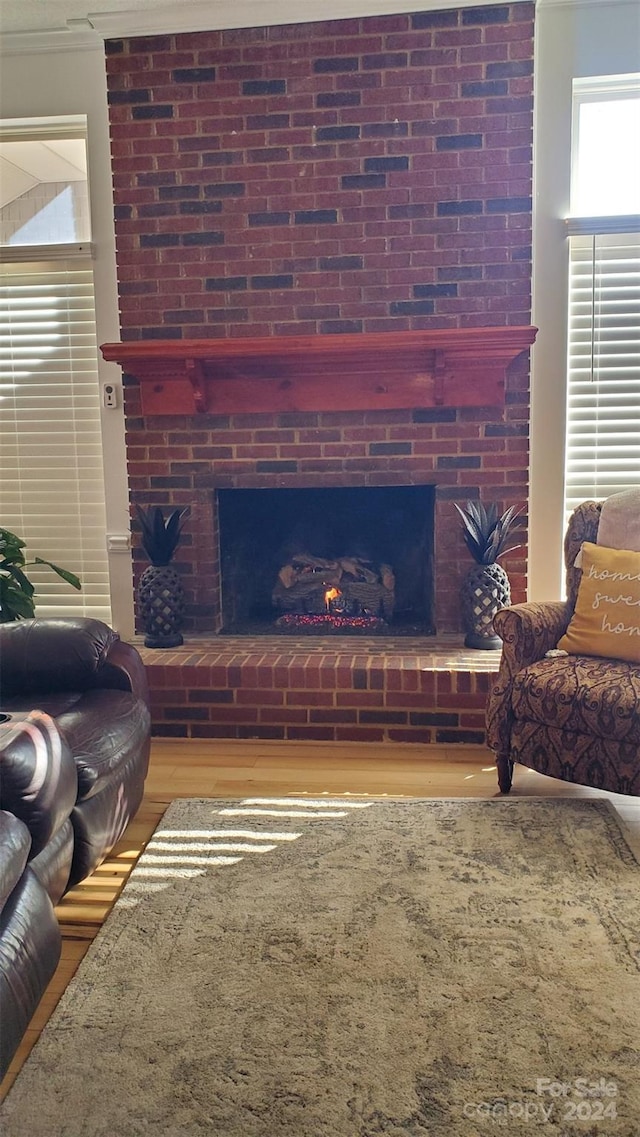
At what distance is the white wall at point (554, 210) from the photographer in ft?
10.6

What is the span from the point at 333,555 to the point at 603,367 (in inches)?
54.8

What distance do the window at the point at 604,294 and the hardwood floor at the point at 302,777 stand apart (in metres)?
1.28

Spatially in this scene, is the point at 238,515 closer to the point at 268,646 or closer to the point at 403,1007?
the point at 268,646

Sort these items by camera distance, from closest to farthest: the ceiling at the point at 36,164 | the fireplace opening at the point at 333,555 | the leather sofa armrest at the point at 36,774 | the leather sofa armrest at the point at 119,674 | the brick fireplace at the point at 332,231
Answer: the leather sofa armrest at the point at 36,774 → the leather sofa armrest at the point at 119,674 → the brick fireplace at the point at 332,231 → the ceiling at the point at 36,164 → the fireplace opening at the point at 333,555

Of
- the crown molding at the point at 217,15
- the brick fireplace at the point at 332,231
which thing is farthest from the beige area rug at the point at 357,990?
the crown molding at the point at 217,15

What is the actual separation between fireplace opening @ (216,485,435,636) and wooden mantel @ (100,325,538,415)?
432 mm

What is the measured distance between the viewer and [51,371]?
12.1 feet

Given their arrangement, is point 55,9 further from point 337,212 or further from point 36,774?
point 36,774

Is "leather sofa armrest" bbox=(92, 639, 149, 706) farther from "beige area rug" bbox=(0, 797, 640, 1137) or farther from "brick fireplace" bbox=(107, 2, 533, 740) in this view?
"brick fireplace" bbox=(107, 2, 533, 740)

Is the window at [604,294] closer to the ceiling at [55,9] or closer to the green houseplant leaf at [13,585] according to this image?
the ceiling at [55,9]

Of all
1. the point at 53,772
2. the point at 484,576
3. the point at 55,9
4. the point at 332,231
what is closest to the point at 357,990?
the point at 53,772

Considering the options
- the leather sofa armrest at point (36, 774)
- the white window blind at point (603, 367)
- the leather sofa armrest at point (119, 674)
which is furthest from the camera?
the white window blind at point (603, 367)

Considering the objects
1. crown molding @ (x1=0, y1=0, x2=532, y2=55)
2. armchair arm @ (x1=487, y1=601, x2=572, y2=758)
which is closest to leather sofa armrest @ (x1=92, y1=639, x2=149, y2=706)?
armchair arm @ (x1=487, y1=601, x2=572, y2=758)

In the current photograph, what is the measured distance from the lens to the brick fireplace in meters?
3.26
